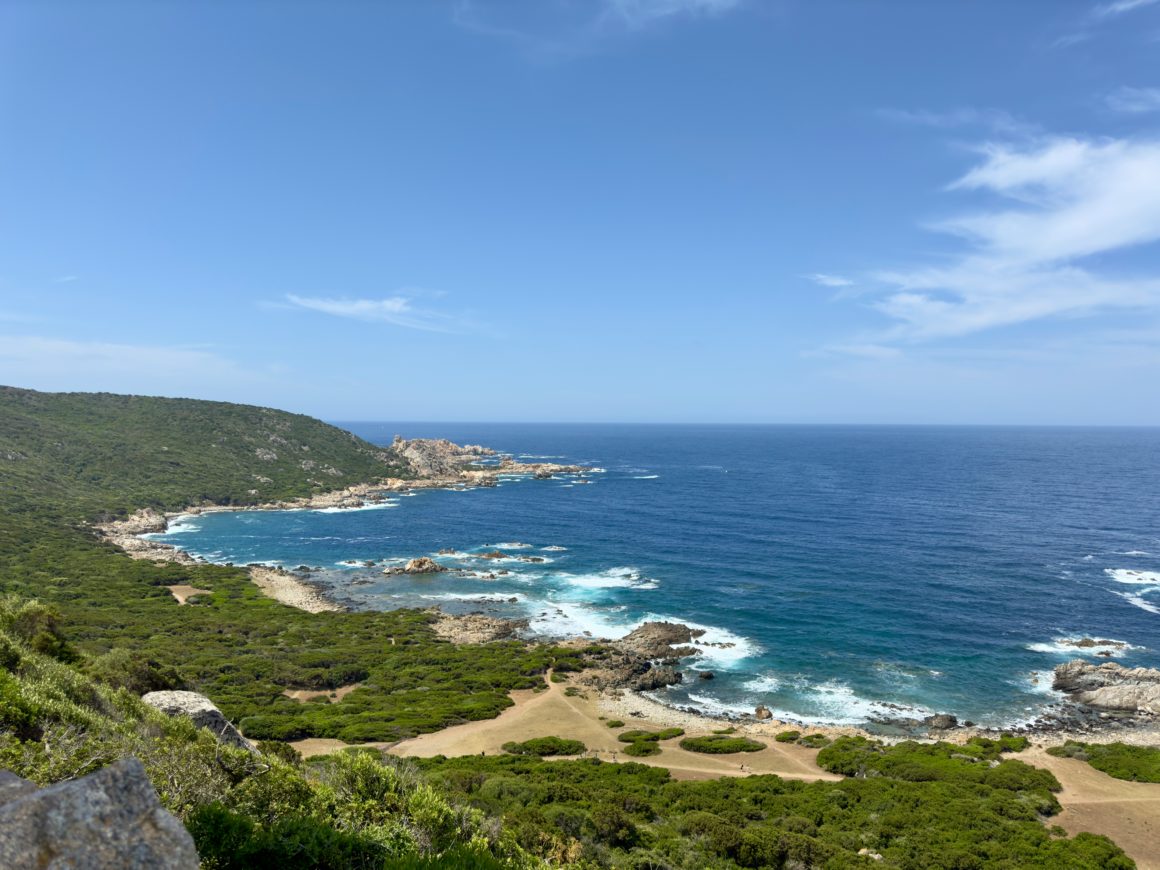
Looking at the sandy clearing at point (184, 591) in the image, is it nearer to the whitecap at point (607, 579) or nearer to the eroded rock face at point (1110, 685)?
the whitecap at point (607, 579)

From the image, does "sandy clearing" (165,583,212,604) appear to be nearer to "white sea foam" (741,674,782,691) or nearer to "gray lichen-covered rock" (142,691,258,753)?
"gray lichen-covered rock" (142,691,258,753)

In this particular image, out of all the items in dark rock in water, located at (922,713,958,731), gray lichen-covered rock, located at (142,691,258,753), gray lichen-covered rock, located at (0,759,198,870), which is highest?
gray lichen-covered rock, located at (0,759,198,870)

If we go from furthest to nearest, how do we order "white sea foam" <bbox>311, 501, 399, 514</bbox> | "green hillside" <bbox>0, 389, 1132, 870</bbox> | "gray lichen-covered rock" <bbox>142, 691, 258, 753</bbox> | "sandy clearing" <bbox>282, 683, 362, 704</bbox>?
"white sea foam" <bbox>311, 501, 399, 514</bbox>, "sandy clearing" <bbox>282, 683, 362, 704</bbox>, "gray lichen-covered rock" <bbox>142, 691, 258, 753</bbox>, "green hillside" <bbox>0, 389, 1132, 870</bbox>

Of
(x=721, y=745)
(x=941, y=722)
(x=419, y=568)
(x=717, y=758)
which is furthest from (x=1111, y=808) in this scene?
(x=419, y=568)

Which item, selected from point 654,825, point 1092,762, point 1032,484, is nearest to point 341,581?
point 654,825

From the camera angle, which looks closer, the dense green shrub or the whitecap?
the dense green shrub

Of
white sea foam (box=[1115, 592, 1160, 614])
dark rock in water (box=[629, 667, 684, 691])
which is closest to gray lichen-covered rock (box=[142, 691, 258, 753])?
dark rock in water (box=[629, 667, 684, 691])
